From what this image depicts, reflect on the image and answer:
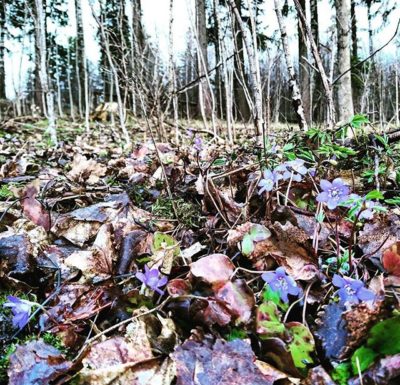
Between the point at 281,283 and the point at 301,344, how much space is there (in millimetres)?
126

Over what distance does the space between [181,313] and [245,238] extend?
0.25 meters

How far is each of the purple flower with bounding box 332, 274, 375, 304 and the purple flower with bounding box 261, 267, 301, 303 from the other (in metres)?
0.09

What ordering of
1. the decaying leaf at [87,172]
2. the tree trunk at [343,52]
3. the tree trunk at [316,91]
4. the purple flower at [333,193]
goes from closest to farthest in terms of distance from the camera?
the purple flower at [333,193], the decaying leaf at [87,172], the tree trunk at [316,91], the tree trunk at [343,52]

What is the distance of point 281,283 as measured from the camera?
767 mm

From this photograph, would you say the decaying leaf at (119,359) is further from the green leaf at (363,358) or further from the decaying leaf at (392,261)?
the decaying leaf at (392,261)

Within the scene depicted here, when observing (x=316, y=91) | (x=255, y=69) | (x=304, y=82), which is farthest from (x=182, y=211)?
(x=316, y=91)

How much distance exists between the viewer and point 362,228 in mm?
1053

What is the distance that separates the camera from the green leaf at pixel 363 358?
0.61 m

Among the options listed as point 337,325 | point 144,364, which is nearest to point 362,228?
point 337,325

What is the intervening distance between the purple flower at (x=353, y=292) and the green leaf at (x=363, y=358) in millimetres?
89

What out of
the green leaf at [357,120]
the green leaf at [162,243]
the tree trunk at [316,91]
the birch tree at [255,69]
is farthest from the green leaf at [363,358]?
the tree trunk at [316,91]

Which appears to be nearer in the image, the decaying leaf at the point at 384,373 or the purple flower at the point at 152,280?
the decaying leaf at the point at 384,373

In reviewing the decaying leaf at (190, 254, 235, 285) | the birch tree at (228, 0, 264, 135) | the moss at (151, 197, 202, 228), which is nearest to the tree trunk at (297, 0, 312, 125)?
the birch tree at (228, 0, 264, 135)

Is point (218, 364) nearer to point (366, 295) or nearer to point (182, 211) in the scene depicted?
point (366, 295)
